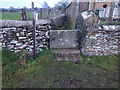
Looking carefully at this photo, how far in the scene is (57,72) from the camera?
93.8 inches

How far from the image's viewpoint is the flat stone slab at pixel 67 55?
2887mm

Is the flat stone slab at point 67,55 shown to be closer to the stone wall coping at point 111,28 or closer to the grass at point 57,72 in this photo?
the grass at point 57,72

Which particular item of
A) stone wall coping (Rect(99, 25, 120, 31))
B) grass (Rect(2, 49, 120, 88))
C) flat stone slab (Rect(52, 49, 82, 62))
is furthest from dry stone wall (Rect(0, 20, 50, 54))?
stone wall coping (Rect(99, 25, 120, 31))

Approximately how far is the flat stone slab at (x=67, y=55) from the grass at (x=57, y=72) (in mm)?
142

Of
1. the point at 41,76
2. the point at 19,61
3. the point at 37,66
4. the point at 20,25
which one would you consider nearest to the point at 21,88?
the point at 41,76

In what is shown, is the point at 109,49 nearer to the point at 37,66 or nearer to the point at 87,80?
the point at 87,80

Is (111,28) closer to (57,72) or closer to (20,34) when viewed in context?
(57,72)

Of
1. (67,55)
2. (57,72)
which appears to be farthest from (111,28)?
(57,72)

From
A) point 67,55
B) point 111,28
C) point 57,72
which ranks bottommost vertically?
point 57,72

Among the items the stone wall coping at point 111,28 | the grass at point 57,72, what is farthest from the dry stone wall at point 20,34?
the stone wall coping at point 111,28

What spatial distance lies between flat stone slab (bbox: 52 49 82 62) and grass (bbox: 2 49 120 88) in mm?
142

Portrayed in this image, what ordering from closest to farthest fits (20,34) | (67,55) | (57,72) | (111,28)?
(57,72)
(20,34)
(67,55)
(111,28)

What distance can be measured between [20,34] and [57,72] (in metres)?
1.76

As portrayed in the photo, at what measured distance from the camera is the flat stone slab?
114 inches
